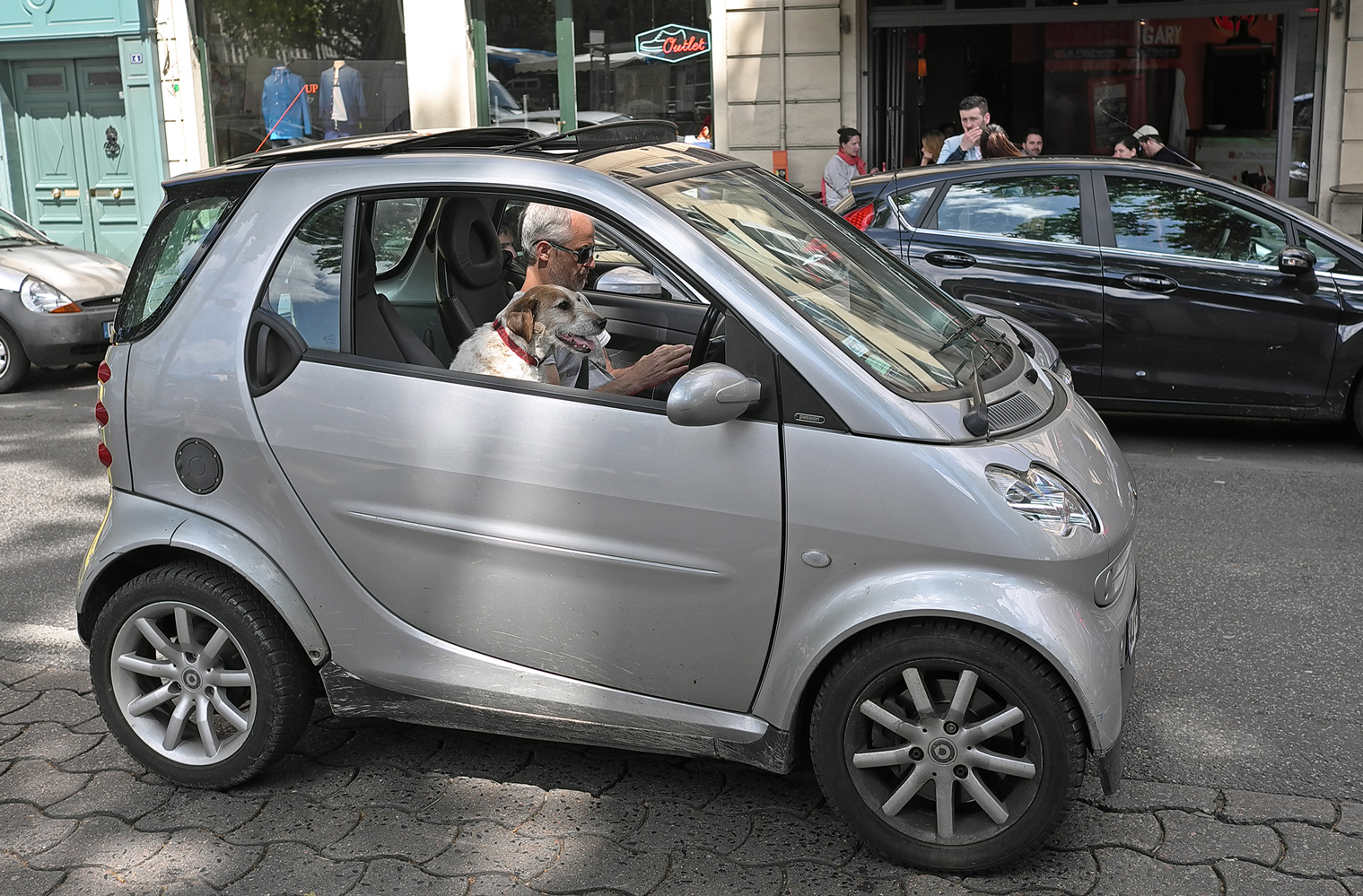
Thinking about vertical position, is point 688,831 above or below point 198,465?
below

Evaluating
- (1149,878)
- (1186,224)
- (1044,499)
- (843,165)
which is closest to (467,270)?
(1044,499)

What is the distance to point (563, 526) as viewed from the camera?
10.7 feet

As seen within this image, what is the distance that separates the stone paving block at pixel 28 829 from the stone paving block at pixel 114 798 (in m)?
0.04

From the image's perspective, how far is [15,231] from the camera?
1123cm

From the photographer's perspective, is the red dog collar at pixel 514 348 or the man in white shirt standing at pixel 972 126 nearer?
the red dog collar at pixel 514 348

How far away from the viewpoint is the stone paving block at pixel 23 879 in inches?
128

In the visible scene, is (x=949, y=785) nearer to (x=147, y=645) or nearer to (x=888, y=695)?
(x=888, y=695)

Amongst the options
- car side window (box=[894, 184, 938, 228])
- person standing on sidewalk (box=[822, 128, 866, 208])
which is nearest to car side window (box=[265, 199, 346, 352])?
car side window (box=[894, 184, 938, 228])

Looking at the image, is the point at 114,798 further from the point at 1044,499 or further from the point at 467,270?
the point at 1044,499

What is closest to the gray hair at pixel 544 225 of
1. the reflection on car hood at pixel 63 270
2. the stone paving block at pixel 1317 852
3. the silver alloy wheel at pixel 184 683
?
the silver alloy wheel at pixel 184 683

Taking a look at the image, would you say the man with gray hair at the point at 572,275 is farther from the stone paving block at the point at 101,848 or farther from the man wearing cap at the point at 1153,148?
the man wearing cap at the point at 1153,148

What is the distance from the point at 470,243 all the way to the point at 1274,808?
2857 mm

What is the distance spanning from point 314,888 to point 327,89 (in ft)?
46.6

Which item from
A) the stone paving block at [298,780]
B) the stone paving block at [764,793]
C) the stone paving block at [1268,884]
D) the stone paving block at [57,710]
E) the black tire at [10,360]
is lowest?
the stone paving block at [764,793]
